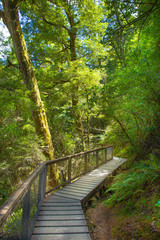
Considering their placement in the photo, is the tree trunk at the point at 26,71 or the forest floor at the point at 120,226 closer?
the forest floor at the point at 120,226

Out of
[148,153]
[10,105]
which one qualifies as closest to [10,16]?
[10,105]

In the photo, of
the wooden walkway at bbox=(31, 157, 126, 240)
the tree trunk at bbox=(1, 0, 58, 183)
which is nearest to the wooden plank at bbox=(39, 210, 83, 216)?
the wooden walkway at bbox=(31, 157, 126, 240)

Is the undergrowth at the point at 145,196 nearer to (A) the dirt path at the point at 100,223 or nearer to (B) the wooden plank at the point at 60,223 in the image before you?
(A) the dirt path at the point at 100,223

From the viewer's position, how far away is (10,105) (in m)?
4.76

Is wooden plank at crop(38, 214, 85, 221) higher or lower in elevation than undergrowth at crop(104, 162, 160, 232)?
lower

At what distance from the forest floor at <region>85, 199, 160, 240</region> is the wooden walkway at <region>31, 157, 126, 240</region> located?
66cm

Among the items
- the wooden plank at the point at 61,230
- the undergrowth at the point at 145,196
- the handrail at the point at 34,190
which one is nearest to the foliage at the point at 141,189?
the undergrowth at the point at 145,196

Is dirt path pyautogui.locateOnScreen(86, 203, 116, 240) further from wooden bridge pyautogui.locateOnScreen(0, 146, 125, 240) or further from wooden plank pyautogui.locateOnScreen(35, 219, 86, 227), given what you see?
wooden plank pyautogui.locateOnScreen(35, 219, 86, 227)

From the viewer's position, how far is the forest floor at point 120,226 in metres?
2.60

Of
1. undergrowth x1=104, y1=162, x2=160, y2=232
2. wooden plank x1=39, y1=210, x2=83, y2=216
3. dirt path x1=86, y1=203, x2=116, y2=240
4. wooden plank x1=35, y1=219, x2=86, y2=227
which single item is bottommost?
dirt path x1=86, y1=203, x2=116, y2=240

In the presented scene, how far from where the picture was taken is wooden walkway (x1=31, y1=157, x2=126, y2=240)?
2.59 meters

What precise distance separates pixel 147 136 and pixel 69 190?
3.03m

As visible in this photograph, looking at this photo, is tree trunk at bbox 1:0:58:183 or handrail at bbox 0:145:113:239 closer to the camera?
handrail at bbox 0:145:113:239

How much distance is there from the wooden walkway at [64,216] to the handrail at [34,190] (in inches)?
7.6
